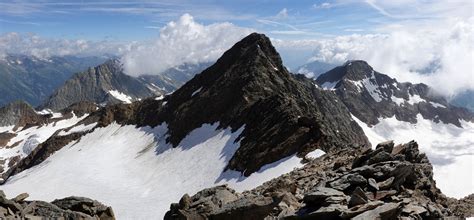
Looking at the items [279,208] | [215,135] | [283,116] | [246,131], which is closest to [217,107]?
[215,135]

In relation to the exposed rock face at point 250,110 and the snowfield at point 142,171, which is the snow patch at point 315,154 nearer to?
the snowfield at point 142,171

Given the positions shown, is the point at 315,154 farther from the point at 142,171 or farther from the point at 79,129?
the point at 79,129

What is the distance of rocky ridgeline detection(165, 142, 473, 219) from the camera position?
19859mm

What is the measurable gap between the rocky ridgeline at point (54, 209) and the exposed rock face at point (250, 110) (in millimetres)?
30699

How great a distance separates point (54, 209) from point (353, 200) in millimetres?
15699

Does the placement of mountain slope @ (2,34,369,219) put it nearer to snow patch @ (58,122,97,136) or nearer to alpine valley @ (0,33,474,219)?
alpine valley @ (0,33,474,219)

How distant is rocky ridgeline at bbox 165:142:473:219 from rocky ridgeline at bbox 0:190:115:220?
169 inches

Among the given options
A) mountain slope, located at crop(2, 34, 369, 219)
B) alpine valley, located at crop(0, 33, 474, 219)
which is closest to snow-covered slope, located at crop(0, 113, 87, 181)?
alpine valley, located at crop(0, 33, 474, 219)

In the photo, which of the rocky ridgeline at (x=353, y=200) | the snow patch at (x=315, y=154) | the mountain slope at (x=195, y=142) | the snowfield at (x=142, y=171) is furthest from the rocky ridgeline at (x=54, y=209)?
the snow patch at (x=315, y=154)

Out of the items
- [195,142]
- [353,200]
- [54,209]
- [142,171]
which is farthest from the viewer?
[195,142]

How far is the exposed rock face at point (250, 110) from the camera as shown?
2381 inches

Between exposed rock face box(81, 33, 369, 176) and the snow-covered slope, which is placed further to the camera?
the snow-covered slope

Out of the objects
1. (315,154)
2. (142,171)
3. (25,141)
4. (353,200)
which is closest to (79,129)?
(142,171)

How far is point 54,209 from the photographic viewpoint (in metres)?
24.5
